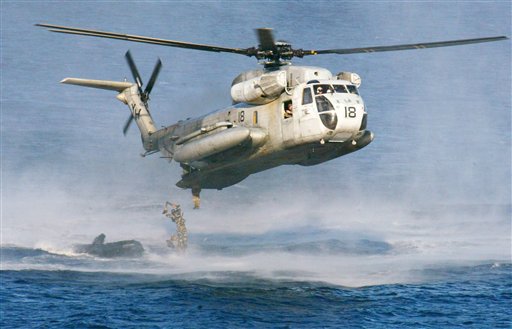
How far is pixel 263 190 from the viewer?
65.3 m

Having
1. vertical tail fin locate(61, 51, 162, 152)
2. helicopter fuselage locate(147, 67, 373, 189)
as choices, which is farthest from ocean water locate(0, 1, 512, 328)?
vertical tail fin locate(61, 51, 162, 152)

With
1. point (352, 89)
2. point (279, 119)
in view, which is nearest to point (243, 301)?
point (279, 119)

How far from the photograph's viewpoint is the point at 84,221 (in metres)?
56.6

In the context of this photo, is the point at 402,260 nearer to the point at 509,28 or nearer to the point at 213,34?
the point at 213,34

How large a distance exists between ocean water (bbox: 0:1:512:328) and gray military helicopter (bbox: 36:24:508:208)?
4889mm

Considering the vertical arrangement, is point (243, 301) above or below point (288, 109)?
below

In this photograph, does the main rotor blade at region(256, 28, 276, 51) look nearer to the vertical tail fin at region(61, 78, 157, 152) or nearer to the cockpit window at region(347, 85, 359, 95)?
the cockpit window at region(347, 85, 359, 95)

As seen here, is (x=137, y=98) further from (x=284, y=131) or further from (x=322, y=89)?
(x=322, y=89)

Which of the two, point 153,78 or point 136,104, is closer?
point 153,78

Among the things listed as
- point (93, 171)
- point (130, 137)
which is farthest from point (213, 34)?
point (93, 171)

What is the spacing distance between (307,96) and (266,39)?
2.50m

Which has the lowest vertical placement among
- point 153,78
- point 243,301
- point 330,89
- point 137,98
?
point 243,301

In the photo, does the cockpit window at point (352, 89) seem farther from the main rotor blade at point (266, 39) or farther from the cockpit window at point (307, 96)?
the main rotor blade at point (266, 39)

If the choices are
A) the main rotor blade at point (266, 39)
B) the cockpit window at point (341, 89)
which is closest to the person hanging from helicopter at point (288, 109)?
the cockpit window at point (341, 89)
